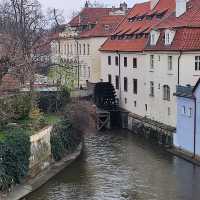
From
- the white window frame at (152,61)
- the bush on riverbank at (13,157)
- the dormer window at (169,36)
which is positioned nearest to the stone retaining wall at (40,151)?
the bush on riverbank at (13,157)

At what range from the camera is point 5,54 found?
2944 cm

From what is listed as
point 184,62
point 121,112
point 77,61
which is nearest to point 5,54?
point 184,62

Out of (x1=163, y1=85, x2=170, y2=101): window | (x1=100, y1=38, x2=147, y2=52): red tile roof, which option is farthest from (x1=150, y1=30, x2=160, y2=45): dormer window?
(x1=163, y1=85, x2=170, y2=101): window

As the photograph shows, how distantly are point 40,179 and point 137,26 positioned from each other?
20.2m

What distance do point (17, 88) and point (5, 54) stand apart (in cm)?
394

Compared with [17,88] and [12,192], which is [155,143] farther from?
[12,192]

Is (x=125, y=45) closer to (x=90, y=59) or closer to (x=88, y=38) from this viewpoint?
(x=90, y=59)

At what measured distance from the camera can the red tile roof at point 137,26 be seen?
39188mm

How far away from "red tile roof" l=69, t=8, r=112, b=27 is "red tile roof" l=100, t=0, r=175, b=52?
7.75 meters

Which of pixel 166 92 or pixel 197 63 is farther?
pixel 166 92

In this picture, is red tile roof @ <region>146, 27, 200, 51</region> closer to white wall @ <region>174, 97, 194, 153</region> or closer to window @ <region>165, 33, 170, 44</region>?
window @ <region>165, 33, 170, 44</region>

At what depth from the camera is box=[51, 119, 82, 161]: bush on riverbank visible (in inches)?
1121

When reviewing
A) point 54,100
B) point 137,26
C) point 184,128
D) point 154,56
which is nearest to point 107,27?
point 137,26

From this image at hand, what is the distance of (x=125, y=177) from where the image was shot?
2586 cm
